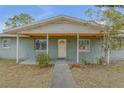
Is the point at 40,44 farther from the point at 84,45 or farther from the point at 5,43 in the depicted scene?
the point at 84,45

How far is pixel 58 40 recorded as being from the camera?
2142 centimetres

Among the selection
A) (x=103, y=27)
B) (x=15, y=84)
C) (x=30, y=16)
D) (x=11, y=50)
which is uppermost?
(x=30, y=16)

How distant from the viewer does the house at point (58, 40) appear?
58.1 ft

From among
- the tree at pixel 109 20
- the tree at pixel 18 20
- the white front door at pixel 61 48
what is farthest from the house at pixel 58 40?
the tree at pixel 18 20

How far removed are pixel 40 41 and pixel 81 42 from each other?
433cm

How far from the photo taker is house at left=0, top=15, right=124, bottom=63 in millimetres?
17703

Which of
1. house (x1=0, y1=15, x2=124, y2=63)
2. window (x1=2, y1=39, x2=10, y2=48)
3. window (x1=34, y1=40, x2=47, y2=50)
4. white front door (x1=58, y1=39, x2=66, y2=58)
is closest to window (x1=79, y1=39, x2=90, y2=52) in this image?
house (x1=0, y1=15, x2=124, y2=63)

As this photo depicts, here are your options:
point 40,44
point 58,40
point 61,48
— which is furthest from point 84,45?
point 40,44

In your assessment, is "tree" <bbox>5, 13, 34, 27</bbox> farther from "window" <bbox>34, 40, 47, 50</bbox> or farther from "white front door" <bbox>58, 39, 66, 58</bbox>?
"white front door" <bbox>58, 39, 66, 58</bbox>

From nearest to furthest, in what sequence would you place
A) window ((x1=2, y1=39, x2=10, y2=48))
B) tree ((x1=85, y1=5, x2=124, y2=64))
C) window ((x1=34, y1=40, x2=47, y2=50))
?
tree ((x1=85, y1=5, x2=124, y2=64)), window ((x1=34, y1=40, x2=47, y2=50)), window ((x1=2, y1=39, x2=10, y2=48))

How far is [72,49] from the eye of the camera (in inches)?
842

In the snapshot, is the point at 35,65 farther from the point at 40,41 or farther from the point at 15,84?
the point at 15,84

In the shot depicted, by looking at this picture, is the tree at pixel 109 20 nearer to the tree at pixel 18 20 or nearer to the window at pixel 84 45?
the window at pixel 84 45
